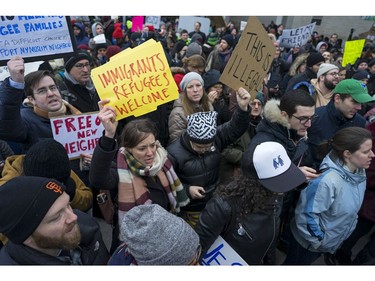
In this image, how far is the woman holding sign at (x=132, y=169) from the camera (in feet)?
6.32

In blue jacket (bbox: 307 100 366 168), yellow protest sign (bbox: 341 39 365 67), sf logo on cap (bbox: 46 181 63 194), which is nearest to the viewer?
sf logo on cap (bbox: 46 181 63 194)

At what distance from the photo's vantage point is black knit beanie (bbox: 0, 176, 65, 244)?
50.9 inches

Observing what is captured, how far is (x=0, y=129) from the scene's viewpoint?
2.19 m

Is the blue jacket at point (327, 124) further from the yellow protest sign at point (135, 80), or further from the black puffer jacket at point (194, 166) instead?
the yellow protest sign at point (135, 80)

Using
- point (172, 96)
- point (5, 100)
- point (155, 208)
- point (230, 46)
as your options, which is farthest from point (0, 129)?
point (230, 46)

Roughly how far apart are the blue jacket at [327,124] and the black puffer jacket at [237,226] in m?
1.56

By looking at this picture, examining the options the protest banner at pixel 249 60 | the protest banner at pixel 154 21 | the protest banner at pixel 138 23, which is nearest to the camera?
the protest banner at pixel 249 60

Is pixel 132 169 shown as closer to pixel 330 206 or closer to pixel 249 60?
pixel 249 60

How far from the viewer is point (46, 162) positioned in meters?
1.82

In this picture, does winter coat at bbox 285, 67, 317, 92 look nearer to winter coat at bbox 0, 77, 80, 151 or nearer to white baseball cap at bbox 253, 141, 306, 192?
white baseball cap at bbox 253, 141, 306, 192

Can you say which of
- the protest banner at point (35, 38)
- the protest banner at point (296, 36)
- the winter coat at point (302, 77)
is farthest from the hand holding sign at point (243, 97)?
the protest banner at point (296, 36)

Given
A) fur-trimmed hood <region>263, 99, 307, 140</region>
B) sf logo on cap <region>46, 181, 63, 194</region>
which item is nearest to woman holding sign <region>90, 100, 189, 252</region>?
sf logo on cap <region>46, 181, 63, 194</region>

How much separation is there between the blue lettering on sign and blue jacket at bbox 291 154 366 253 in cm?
88

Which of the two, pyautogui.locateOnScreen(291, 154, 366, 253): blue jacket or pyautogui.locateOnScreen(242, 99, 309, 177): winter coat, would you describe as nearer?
pyautogui.locateOnScreen(291, 154, 366, 253): blue jacket
